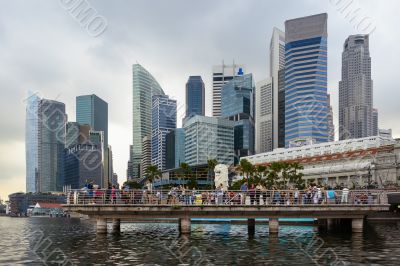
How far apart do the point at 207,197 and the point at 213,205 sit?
4.57 ft

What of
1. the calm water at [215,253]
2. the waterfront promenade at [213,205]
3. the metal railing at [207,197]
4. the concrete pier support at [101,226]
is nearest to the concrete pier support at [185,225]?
the waterfront promenade at [213,205]

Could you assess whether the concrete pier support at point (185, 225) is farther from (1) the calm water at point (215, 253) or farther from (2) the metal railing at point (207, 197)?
(1) the calm water at point (215, 253)

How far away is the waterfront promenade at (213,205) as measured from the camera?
144ft

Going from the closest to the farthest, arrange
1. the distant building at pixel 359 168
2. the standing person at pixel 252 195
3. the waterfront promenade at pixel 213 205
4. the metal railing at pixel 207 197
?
the waterfront promenade at pixel 213 205 → the metal railing at pixel 207 197 → the standing person at pixel 252 195 → the distant building at pixel 359 168

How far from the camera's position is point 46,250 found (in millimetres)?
35375

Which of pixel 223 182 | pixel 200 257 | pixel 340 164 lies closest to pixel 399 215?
pixel 223 182

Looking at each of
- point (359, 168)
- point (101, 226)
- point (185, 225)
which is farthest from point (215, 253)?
point (359, 168)

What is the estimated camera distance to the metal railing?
1745 inches

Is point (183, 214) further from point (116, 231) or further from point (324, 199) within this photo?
point (324, 199)

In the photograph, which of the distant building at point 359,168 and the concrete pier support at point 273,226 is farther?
the distant building at point 359,168

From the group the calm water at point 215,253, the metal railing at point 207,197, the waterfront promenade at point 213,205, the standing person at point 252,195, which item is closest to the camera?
the calm water at point 215,253

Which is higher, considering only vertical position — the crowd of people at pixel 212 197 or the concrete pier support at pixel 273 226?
the crowd of people at pixel 212 197

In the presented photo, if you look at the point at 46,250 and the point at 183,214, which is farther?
the point at 183,214

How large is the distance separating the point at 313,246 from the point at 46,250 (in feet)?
72.1
